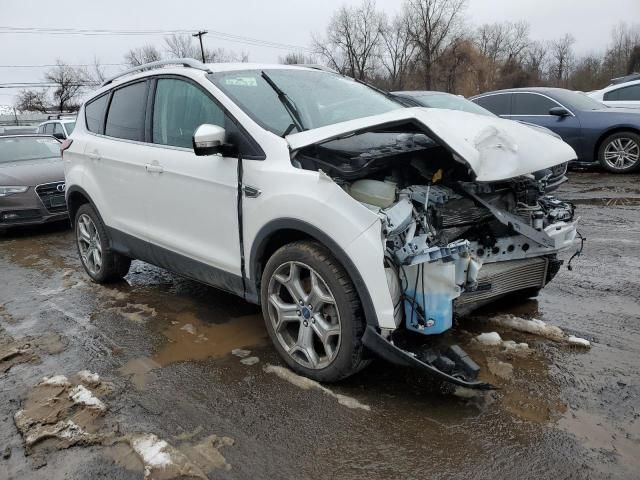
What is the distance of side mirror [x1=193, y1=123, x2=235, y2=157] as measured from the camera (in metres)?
3.25

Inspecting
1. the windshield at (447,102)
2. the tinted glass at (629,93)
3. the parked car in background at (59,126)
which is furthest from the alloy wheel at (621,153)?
the parked car in background at (59,126)

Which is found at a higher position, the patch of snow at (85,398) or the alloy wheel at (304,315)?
the alloy wheel at (304,315)

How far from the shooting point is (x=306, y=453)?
260 cm

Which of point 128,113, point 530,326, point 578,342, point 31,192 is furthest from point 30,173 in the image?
point 578,342

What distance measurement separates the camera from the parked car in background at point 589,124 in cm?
944

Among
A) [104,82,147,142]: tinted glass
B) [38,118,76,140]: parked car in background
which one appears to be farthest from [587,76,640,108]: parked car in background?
[38,118,76,140]: parked car in background

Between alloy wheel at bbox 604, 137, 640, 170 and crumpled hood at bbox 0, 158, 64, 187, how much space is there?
909cm

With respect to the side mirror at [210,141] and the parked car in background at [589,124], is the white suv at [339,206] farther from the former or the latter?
the parked car in background at [589,124]

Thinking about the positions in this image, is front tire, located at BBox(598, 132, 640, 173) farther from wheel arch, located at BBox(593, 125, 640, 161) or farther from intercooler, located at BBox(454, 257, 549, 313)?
intercooler, located at BBox(454, 257, 549, 313)

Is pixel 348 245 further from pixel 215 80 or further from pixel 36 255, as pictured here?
pixel 36 255

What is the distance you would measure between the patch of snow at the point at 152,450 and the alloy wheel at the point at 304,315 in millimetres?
911

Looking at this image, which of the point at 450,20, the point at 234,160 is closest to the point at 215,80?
the point at 234,160

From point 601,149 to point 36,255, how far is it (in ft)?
30.1

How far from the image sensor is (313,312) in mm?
3104
